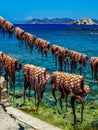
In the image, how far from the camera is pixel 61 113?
65.9ft

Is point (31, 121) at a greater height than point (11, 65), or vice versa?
point (11, 65)

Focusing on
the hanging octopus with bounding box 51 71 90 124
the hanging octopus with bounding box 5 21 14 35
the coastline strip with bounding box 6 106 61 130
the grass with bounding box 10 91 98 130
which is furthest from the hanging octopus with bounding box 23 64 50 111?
the hanging octopus with bounding box 5 21 14 35

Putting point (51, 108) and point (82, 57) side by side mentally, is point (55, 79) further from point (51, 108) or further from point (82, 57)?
point (51, 108)

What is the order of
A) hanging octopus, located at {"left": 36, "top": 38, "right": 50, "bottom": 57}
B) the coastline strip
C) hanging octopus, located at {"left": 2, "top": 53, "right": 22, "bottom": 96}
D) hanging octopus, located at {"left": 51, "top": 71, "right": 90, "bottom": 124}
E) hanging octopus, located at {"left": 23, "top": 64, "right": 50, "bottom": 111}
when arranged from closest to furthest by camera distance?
hanging octopus, located at {"left": 51, "top": 71, "right": 90, "bottom": 124} → hanging octopus, located at {"left": 23, "top": 64, "right": 50, "bottom": 111} → hanging octopus, located at {"left": 2, "top": 53, "right": 22, "bottom": 96} → the coastline strip → hanging octopus, located at {"left": 36, "top": 38, "right": 50, "bottom": 57}

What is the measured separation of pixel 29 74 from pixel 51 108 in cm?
750

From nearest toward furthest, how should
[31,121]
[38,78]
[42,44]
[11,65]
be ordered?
[38,78], [11,65], [31,121], [42,44]

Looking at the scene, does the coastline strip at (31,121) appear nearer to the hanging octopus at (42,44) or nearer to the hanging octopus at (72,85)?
the hanging octopus at (42,44)

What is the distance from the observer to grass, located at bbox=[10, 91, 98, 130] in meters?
17.8

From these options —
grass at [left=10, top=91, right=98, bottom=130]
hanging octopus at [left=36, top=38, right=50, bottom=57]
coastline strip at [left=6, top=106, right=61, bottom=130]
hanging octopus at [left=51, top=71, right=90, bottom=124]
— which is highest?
hanging octopus at [left=36, top=38, right=50, bottom=57]

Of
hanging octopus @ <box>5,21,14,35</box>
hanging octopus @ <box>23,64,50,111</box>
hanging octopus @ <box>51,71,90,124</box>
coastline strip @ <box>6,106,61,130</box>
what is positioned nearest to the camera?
hanging octopus @ <box>51,71,90,124</box>

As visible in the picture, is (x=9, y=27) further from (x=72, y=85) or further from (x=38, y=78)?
(x=72, y=85)

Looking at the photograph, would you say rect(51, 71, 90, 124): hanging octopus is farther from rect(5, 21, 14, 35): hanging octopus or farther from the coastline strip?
rect(5, 21, 14, 35): hanging octopus

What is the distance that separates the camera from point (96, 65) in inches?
743

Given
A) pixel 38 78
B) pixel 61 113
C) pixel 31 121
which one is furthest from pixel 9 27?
pixel 38 78
